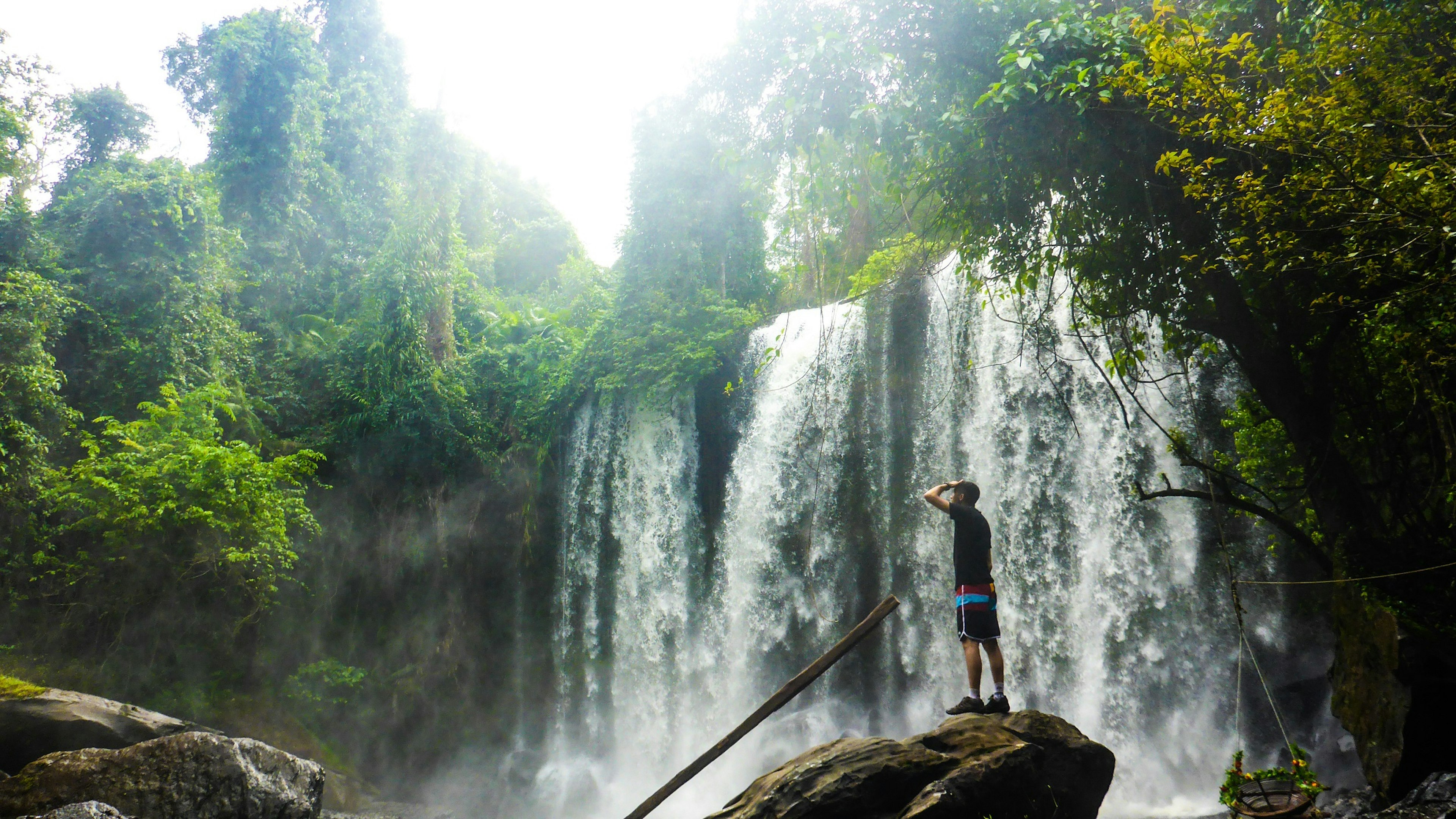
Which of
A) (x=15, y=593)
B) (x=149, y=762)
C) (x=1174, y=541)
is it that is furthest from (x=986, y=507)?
(x=15, y=593)

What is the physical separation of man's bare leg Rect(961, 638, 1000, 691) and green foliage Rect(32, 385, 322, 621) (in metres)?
9.78

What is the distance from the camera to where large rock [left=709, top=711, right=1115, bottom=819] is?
415 cm

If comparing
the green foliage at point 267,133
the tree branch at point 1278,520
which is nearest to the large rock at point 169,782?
the tree branch at point 1278,520

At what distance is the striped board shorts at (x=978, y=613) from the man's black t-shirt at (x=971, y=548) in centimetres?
5

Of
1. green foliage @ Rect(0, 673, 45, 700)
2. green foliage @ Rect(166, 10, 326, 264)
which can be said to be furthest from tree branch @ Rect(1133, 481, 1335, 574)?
green foliage @ Rect(166, 10, 326, 264)

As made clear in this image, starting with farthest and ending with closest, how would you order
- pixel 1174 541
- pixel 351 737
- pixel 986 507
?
pixel 351 737 → pixel 986 507 → pixel 1174 541

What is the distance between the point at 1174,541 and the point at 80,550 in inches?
535

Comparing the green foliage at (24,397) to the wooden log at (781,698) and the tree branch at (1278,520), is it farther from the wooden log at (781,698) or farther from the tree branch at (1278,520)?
the tree branch at (1278,520)

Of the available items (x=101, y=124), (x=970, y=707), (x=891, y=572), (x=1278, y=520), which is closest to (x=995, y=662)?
(x=970, y=707)

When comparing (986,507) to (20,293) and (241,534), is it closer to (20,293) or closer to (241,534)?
(241,534)

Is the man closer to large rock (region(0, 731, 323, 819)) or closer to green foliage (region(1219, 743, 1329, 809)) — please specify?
green foliage (region(1219, 743, 1329, 809))

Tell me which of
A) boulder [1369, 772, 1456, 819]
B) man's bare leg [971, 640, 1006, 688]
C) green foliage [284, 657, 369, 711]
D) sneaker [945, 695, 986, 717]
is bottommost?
green foliage [284, 657, 369, 711]

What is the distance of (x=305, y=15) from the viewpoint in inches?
770

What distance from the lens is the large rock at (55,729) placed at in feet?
23.7
